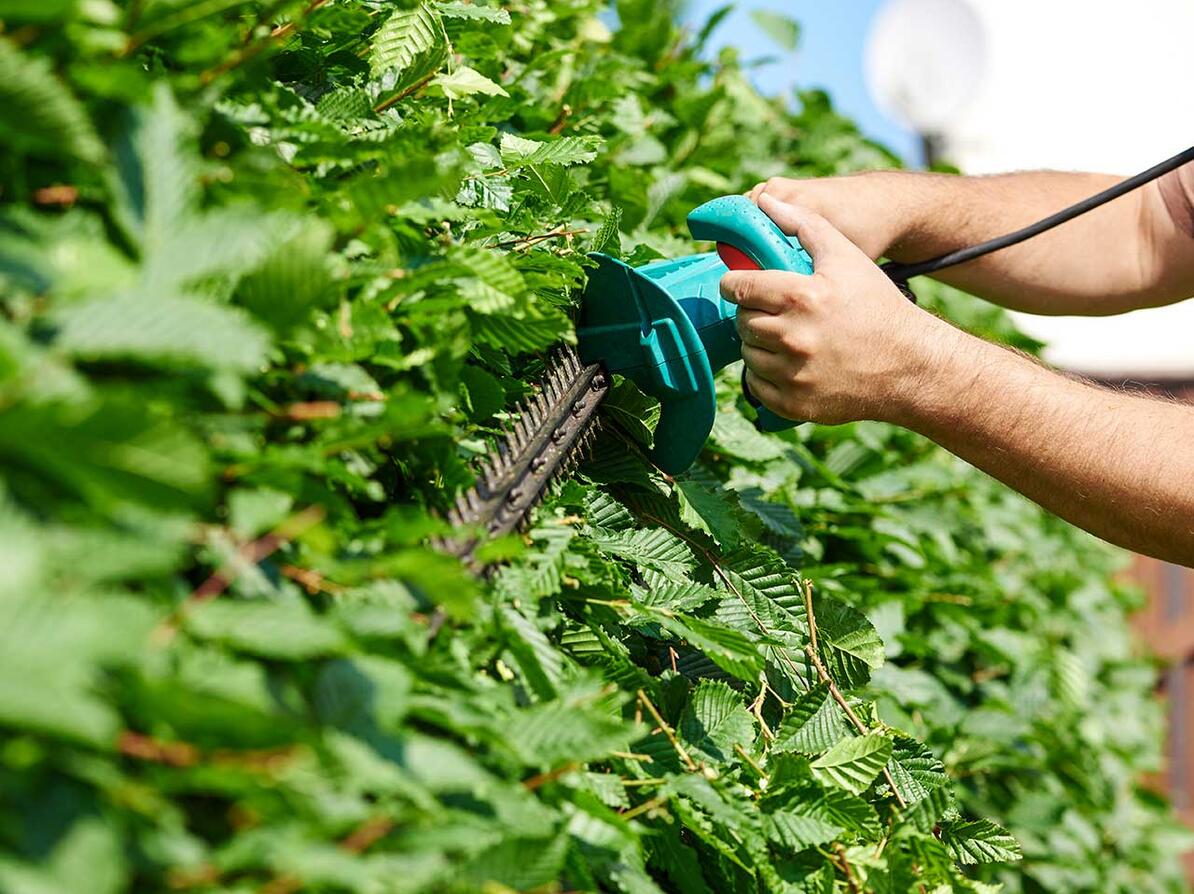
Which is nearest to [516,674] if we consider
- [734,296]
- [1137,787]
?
[734,296]

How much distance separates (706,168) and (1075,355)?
11.7 metres

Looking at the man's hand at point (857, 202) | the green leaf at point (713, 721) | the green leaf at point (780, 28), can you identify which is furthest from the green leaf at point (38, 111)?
the green leaf at point (780, 28)

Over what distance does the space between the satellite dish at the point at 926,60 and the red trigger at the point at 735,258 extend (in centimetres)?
542

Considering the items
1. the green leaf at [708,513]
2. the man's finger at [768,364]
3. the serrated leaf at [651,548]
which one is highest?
the man's finger at [768,364]

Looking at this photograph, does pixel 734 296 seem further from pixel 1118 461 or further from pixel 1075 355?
pixel 1075 355

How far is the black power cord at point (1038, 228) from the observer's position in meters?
1.86

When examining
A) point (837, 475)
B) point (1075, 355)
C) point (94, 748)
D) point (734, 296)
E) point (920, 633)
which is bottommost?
point (1075, 355)

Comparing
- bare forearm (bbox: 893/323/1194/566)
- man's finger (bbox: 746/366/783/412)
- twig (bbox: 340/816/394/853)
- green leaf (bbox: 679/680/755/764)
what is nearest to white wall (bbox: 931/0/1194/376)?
bare forearm (bbox: 893/323/1194/566)

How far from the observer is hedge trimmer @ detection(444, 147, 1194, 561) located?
48.3 inches

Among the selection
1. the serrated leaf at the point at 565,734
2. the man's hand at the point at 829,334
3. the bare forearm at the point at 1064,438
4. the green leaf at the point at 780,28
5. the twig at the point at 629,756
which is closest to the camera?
the serrated leaf at the point at 565,734

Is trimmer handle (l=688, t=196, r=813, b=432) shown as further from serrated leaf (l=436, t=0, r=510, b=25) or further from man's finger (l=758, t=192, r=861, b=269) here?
serrated leaf (l=436, t=0, r=510, b=25)

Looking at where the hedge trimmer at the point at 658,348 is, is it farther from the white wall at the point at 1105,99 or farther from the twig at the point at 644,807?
the white wall at the point at 1105,99

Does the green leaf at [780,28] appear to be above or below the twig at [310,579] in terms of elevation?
above

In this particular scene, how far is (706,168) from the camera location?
8.09 ft
